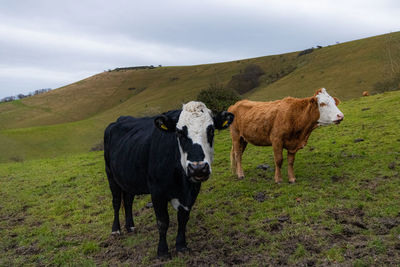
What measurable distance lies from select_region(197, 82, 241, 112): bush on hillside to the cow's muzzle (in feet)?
67.1

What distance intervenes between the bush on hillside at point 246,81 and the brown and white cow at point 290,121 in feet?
185

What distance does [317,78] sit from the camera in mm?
51531

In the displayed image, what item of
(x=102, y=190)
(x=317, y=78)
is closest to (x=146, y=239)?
(x=102, y=190)

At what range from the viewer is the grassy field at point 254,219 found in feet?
16.3

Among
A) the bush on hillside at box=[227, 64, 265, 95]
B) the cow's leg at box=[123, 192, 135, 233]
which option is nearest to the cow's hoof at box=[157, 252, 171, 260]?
the cow's leg at box=[123, 192, 135, 233]

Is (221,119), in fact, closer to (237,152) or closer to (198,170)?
(198,170)

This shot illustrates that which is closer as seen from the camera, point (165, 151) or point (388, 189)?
point (165, 151)

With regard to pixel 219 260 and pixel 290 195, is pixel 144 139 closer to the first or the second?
pixel 219 260

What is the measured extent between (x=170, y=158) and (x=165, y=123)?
615mm

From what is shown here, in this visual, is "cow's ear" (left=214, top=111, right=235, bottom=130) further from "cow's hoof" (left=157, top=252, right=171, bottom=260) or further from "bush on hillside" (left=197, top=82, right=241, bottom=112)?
"bush on hillside" (left=197, top=82, right=241, bottom=112)

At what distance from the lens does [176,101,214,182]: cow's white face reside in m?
4.10

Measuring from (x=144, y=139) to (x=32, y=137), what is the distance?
48462mm

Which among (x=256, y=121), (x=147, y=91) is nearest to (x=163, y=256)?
(x=256, y=121)

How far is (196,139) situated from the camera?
4.27 metres
